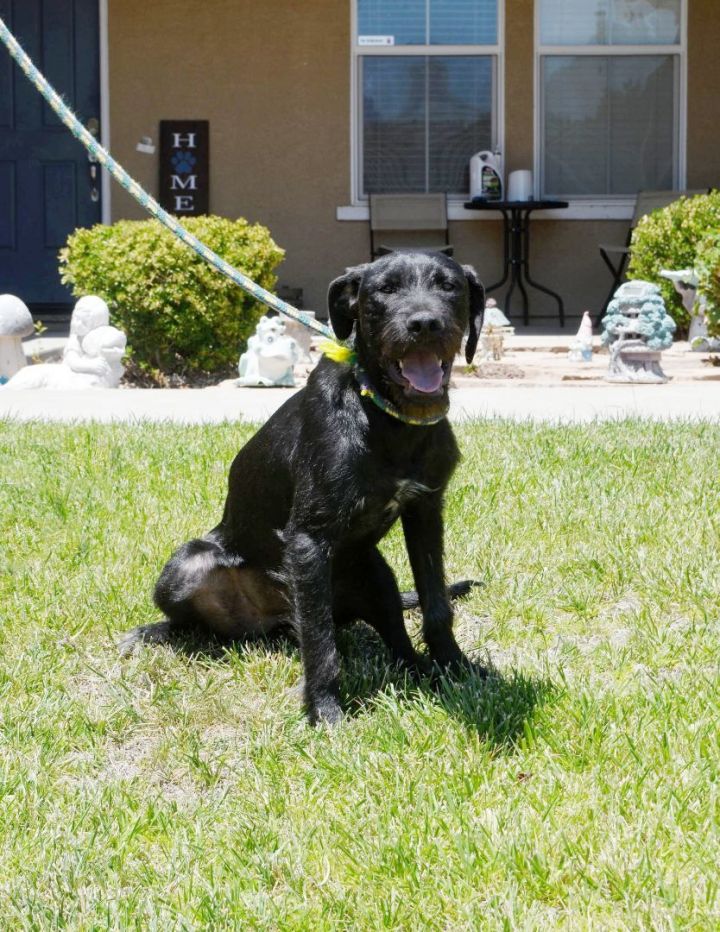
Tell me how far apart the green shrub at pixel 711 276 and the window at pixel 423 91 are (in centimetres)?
469

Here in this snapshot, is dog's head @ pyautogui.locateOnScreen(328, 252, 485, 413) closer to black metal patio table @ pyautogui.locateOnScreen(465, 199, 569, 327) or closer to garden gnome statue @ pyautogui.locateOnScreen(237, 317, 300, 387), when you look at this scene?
garden gnome statue @ pyautogui.locateOnScreen(237, 317, 300, 387)

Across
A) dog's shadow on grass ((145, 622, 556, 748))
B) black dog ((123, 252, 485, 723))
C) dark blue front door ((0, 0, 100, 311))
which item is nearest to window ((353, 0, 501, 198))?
dark blue front door ((0, 0, 100, 311))

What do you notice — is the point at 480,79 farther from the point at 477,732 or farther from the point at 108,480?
the point at 477,732

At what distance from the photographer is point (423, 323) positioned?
2.85m

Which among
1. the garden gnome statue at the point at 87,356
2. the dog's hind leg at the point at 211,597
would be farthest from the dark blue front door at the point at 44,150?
the dog's hind leg at the point at 211,597

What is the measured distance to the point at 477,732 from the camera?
287 cm

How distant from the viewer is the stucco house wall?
43.2 feet

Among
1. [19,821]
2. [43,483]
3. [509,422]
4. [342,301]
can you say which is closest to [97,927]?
[19,821]

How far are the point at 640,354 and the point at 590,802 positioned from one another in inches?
259

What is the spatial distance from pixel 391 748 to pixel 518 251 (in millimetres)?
10839

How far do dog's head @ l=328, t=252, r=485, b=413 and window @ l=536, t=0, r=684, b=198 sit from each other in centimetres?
1084

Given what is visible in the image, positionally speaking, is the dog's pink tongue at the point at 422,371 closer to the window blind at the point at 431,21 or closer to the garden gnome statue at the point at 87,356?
the garden gnome statue at the point at 87,356

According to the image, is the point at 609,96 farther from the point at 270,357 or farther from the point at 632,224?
the point at 270,357

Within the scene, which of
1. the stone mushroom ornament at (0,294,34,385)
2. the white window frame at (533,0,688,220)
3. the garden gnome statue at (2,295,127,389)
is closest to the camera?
the garden gnome statue at (2,295,127,389)
